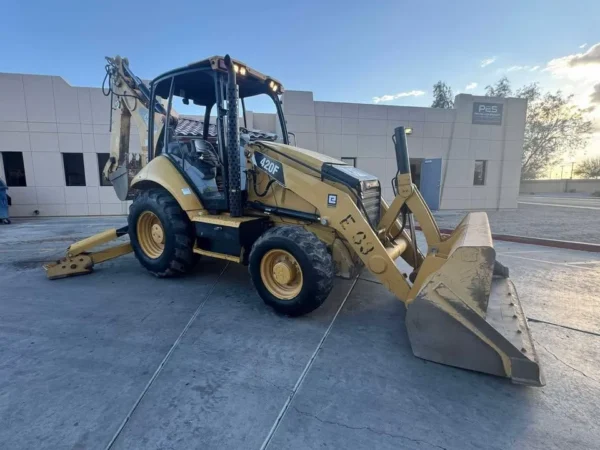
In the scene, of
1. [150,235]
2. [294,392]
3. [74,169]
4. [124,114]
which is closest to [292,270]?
[294,392]

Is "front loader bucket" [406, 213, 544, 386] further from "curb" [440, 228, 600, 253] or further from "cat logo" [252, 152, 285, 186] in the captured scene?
"curb" [440, 228, 600, 253]

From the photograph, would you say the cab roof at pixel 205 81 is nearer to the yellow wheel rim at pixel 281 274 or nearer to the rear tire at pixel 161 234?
the rear tire at pixel 161 234

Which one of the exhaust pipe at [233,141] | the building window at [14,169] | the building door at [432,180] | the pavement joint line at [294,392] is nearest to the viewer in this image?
the pavement joint line at [294,392]

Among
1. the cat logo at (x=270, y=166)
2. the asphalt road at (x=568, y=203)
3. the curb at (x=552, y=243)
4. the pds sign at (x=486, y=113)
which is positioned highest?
the pds sign at (x=486, y=113)

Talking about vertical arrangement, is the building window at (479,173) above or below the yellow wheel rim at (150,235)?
above

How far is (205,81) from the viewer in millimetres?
4348

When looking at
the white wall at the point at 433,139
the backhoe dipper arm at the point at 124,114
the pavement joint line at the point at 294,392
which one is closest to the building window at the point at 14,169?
the backhoe dipper arm at the point at 124,114

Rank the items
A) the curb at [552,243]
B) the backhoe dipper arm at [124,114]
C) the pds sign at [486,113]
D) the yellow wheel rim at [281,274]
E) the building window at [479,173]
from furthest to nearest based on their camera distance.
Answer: the building window at [479,173], the pds sign at [486,113], the curb at [552,243], the backhoe dipper arm at [124,114], the yellow wheel rim at [281,274]

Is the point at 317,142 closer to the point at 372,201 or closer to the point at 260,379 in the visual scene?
the point at 372,201

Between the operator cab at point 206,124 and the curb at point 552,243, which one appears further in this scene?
the curb at point 552,243

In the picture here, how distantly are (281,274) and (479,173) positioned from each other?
593 inches

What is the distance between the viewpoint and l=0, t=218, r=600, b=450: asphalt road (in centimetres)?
192

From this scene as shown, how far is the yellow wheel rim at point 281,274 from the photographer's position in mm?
3343

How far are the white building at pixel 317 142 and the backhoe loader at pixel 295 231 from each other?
8.40 m
